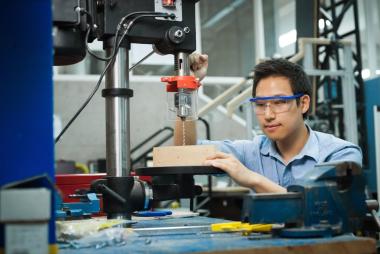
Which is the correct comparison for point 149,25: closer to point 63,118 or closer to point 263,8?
point 63,118

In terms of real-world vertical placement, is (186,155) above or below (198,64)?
below

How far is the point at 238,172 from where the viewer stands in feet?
5.01

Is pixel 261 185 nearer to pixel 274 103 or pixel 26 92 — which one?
pixel 274 103

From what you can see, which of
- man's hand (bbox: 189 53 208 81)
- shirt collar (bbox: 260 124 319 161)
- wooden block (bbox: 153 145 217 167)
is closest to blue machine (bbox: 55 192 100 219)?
wooden block (bbox: 153 145 217 167)

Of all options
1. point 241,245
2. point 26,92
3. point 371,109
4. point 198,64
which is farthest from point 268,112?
point 371,109

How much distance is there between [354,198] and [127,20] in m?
0.81

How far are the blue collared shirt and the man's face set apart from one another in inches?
4.3

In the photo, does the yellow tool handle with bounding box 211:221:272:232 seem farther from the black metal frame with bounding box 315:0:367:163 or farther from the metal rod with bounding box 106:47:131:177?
the black metal frame with bounding box 315:0:367:163

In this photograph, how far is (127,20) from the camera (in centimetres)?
148

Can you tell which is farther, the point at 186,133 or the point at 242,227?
the point at 186,133

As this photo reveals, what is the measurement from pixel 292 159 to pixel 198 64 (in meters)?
0.54

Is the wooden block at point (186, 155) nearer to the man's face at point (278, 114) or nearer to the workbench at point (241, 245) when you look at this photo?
the workbench at point (241, 245)

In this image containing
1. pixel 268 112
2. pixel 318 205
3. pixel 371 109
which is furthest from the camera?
pixel 371 109

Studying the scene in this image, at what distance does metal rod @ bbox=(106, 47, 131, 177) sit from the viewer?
4.80 ft
